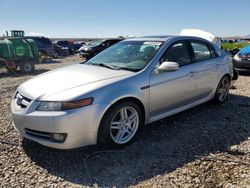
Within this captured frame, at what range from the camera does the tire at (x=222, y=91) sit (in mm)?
5902

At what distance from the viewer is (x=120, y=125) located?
13.0ft

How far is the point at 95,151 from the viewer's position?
12.7 feet

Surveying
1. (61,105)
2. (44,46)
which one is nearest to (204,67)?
(61,105)

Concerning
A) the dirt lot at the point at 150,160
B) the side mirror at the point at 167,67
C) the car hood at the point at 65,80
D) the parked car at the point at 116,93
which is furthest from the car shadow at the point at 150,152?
the side mirror at the point at 167,67

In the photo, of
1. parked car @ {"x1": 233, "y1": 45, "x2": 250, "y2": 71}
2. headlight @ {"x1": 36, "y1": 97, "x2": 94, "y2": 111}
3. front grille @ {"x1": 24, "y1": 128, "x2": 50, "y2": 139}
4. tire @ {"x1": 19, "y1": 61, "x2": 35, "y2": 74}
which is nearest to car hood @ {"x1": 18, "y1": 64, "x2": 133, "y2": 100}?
headlight @ {"x1": 36, "y1": 97, "x2": 94, "y2": 111}

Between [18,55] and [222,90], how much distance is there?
10.7 metres

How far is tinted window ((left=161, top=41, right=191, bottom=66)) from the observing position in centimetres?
468

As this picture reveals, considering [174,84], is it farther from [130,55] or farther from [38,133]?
[38,133]

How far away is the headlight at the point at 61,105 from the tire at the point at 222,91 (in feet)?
11.0

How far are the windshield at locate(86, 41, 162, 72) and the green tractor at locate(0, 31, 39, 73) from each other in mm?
9535

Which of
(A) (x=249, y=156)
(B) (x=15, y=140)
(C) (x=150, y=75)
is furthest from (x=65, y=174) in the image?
(A) (x=249, y=156)

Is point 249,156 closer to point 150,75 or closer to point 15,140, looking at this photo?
point 150,75

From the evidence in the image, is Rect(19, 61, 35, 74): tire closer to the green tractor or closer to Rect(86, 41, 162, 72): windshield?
the green tractor

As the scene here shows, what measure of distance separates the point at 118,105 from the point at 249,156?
192 cm
